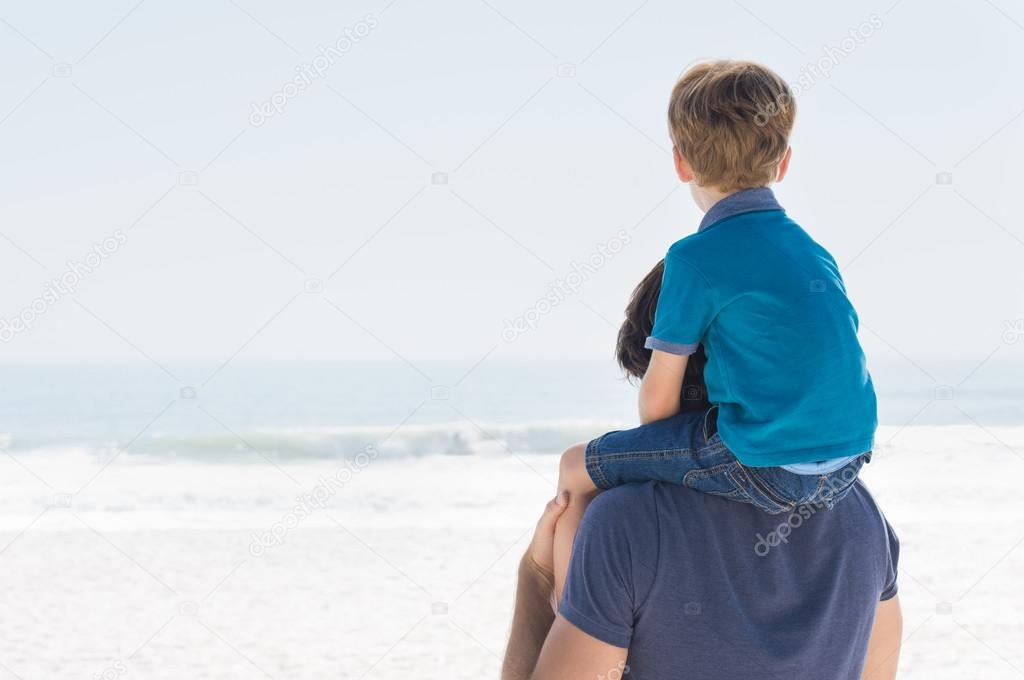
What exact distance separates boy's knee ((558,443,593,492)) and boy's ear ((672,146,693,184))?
1.52ft

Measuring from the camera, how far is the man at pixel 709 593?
117 cm

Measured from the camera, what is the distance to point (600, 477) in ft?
4.46

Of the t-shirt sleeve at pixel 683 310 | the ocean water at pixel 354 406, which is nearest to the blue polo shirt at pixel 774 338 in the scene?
the t-shirt sleeve at pixel 683 310

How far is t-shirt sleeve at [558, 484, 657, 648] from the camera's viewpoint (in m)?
1.16

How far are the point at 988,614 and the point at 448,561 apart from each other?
13.5 feet

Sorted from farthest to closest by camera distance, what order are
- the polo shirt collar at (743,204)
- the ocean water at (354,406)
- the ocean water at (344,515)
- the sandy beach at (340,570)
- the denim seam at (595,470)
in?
the ocean water at (354,406) < the ocean water at (344,515) < the sandy beach at (340,570) < the polo shirt collar at (743,204) < the denim seam at (595,470)

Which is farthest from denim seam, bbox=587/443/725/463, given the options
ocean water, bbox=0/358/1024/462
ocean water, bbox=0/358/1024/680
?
ocean water, bbox=0/358/1024/462

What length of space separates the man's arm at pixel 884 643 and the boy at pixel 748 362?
18 cm

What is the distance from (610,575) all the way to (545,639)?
0.54 feet

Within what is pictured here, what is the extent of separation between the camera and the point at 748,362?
54.4 inches

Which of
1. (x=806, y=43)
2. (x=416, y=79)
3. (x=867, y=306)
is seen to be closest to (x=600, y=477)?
(x=806, y=43)

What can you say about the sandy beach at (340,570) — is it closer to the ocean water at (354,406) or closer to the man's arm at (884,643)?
the ocean water at (354,406)

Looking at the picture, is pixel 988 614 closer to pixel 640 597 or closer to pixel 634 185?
pixel 640 597

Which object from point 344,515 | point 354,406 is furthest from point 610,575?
point 354,406
